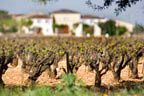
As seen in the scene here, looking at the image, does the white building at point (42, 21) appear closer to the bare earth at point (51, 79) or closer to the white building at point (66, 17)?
the white building at point (66, 17)

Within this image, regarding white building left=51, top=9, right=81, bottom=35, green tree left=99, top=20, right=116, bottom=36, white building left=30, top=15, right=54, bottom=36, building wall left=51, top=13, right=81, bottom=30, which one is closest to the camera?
green tree left=99, top=20, right=116, bottom=36

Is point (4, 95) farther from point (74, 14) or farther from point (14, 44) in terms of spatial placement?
point (74, 14)

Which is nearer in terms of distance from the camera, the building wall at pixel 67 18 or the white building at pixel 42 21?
the white building at pixel 42 21

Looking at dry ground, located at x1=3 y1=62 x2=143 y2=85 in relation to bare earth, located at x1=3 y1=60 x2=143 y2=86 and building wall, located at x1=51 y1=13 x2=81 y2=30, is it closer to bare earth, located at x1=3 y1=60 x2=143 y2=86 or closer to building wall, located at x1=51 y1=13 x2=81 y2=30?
bare earth, located at x1=3 y1=60 x2=143 y2=86

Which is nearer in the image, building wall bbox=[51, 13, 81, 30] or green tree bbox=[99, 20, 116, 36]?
green tree bbox=[99, 20, 116, 36]

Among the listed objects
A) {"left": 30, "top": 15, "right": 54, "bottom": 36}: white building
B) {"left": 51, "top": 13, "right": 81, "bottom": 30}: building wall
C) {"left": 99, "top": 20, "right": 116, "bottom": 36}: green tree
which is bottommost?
{"left": 51, "top": 13, "right": 81, "bottom": 30}: building wall

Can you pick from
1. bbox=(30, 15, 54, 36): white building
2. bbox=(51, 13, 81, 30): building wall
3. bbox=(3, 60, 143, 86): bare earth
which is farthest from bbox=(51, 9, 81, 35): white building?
bbox=(3, 60, 143, 86): bare earth

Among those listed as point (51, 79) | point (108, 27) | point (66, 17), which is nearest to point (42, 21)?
point (66, 17)

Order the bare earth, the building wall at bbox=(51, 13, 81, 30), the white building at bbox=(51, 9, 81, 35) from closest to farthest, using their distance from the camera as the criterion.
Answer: the bare earth < the white building at bbox=(51, 9, 81, 35) < the building wall at bbox=(51, 13, 81, 30)

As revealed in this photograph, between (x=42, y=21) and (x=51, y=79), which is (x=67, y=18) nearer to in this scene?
(x=42, y=21)

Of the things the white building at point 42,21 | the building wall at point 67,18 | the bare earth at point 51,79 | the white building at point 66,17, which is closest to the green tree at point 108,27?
the white building at point 42,21

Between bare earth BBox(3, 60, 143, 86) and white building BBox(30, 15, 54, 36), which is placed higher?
bare earth BBox(3, 60, 143, 86)

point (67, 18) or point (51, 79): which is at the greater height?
point (51, 79)

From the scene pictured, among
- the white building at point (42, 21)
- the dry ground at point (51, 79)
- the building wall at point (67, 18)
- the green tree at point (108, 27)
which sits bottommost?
the building wall at point (67, 18)
